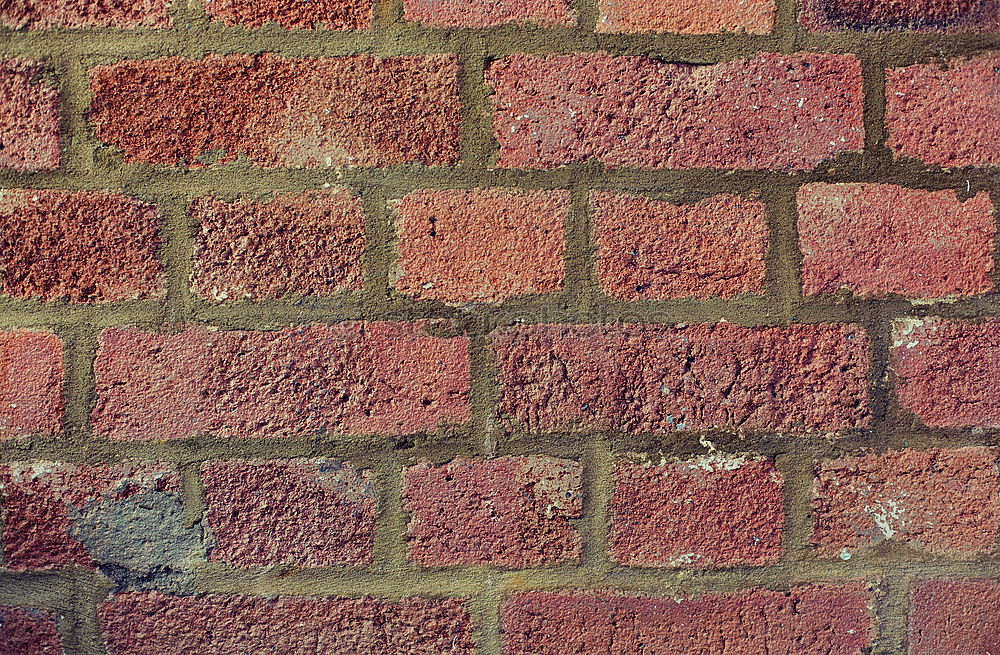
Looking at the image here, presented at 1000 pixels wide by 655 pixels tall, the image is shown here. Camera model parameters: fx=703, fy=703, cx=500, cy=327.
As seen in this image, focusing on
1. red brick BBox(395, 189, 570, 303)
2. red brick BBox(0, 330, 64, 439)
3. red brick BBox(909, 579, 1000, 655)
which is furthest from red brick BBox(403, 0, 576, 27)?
red brick BBox(909, 579, 1000, 655)

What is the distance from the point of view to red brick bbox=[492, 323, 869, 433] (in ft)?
1.56

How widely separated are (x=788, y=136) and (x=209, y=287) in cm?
40

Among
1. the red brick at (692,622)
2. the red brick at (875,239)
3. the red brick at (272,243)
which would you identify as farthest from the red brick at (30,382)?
the red brick at (875,239)

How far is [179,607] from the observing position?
0.48m

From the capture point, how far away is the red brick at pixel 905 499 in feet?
1.60

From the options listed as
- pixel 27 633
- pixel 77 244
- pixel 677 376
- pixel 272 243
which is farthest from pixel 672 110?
pixel 27 633

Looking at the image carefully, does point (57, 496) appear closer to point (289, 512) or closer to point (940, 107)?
point (289, 512)

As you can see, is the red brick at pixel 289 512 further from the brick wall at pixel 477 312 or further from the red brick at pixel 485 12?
the red brick at pixel 485 12

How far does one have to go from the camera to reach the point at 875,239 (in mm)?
479

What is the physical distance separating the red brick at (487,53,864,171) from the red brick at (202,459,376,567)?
246mm

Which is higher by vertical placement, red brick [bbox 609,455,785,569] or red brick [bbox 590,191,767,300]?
red brick [bbox 590,191,767,300]

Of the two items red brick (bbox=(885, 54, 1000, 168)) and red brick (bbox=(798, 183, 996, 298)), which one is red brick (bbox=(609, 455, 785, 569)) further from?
red brick (bbox=(885, 54, 1000, 168))

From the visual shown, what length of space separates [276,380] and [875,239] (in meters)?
0.42

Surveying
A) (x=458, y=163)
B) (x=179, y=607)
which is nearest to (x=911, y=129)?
(x=458, y=163)
